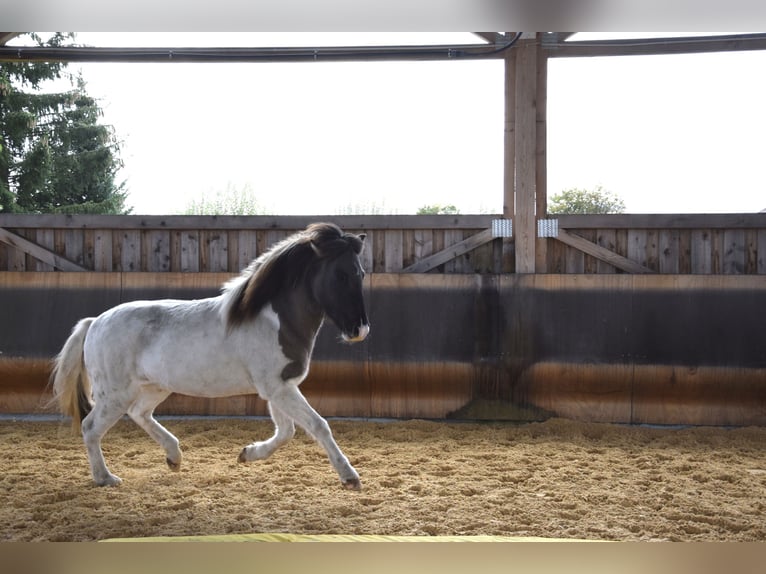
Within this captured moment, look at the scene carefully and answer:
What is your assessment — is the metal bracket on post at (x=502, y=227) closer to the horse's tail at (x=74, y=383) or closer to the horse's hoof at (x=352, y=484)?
the horse's hoof at (x=352, y=484)

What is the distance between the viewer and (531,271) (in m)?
5.91

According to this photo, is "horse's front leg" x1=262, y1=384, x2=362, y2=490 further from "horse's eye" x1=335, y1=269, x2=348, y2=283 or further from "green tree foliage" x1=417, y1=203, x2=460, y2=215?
"green tree foliage" x1=417, y1=203, x2=460, y2=215

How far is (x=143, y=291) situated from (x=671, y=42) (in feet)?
17.3

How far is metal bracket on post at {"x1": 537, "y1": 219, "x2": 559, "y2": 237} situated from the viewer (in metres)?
5.92

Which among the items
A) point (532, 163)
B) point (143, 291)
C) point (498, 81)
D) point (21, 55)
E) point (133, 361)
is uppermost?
point (498, 81)

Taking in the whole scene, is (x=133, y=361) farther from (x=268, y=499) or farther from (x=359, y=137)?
(x=359, y=137)

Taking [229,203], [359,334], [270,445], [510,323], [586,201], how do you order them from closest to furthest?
[359,334]
[270,445]
[510,323]
[586,201]
[229,203]

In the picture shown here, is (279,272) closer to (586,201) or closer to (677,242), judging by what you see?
(677,242)

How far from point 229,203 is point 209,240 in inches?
140

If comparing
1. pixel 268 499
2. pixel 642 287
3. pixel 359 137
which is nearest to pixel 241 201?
pixel 359 137

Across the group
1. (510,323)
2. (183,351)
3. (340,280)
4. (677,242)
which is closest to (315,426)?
(340,280)

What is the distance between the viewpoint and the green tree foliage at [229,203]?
29.3 feet

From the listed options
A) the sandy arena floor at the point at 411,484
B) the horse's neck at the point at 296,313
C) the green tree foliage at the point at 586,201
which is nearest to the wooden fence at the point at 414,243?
the sandy arena floor at the point at 411,484

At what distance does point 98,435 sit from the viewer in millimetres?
3539
